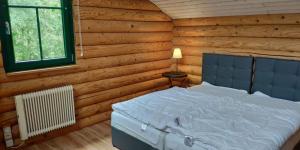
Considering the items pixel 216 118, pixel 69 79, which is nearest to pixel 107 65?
pixel 69 79

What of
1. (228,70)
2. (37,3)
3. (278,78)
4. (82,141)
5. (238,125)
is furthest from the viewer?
(228,70)

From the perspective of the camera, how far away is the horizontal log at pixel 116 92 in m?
3.44

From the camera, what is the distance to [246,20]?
11.6ft

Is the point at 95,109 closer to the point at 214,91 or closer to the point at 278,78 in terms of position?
the point at 214,91

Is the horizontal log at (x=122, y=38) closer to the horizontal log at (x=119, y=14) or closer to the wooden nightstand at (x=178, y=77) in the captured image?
the horizontal log at (x=119, y=14)

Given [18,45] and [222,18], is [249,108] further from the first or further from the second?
[18,45]

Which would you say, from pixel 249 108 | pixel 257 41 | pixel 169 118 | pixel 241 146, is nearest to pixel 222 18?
pixel 257 41

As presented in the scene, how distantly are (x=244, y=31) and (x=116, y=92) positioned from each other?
225cm

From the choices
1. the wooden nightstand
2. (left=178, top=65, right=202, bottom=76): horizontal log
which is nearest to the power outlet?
the wooden nightstand

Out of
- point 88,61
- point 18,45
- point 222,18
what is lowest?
point 88,61

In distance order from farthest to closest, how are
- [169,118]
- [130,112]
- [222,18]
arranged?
1. [222,18]
2. [130,112]
3. [169,118]

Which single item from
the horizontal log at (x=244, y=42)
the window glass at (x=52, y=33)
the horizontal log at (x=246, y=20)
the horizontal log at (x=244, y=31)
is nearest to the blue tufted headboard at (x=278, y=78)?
the horizontal log at (x=244, y=42)

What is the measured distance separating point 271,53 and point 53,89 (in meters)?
3.08

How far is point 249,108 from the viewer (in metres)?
2.72
